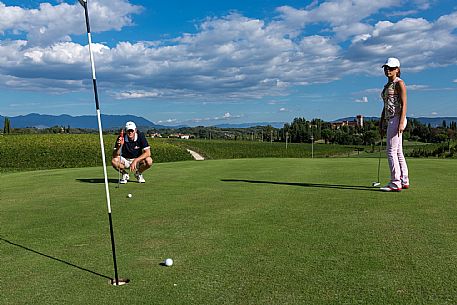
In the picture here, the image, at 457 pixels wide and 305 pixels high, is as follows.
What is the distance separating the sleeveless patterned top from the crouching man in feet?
19.5

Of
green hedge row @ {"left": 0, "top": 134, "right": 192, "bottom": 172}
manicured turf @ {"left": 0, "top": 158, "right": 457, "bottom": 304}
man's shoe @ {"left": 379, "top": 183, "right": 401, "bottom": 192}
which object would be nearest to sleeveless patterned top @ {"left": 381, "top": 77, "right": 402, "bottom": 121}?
man's shoe @ {"left": 379, "top": 183, "right": 401, "bottom": 192}

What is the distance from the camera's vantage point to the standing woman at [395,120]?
8297 millimetres

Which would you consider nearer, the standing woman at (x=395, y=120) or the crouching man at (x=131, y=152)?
the standing woman at (x=395, y=120)

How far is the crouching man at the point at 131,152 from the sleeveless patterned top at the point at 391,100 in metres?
5.93

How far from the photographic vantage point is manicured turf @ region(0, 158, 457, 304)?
3365 mm

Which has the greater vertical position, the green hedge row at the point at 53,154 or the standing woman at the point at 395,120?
the standing woman at the point at 395,120

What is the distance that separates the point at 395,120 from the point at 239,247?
5.36 m

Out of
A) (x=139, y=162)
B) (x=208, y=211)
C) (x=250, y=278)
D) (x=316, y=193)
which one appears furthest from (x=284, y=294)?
(x=139, y=162)

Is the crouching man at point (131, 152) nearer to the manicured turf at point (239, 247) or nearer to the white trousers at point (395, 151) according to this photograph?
the manicured turf at point (239, 247)

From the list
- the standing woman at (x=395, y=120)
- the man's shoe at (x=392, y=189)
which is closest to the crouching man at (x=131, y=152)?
the man's shoe at (x=392, y=189)

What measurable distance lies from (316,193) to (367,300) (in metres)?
5.05

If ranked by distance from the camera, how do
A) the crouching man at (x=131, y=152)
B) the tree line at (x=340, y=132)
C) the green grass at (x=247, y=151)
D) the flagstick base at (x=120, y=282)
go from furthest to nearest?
the tree line at (x=340, y=132) < the green grass at (x=247, y=151) < the crouching man at (x=131, y=152) < the flagstick base at (x=120, y=282)

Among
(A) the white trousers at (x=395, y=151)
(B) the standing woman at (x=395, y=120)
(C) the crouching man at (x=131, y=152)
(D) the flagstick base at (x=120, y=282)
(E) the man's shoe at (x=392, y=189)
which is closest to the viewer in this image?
(D) the flagstick base at (x=120, y=282)

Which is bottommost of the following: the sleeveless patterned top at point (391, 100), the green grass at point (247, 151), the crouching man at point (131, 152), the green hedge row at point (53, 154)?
the green grass at point (247, 151)
